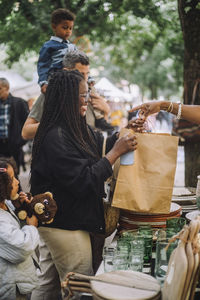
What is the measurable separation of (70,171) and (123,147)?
0.39 metres

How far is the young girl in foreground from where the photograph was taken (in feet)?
8.57

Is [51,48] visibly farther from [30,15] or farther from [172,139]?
[30,15]

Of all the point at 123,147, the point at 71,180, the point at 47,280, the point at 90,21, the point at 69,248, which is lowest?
the point at 47,280

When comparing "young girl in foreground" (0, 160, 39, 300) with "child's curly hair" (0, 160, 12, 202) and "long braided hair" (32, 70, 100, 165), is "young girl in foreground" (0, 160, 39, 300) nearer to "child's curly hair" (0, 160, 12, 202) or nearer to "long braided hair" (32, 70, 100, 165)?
"child's curly hair" (0, 160, 12, 202)

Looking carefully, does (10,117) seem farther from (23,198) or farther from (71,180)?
(71,180)

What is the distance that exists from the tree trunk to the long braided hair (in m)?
2.75

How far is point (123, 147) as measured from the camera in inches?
103

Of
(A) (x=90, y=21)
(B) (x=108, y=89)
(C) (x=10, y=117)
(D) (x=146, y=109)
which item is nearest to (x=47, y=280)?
(D) (x=146, y=109)

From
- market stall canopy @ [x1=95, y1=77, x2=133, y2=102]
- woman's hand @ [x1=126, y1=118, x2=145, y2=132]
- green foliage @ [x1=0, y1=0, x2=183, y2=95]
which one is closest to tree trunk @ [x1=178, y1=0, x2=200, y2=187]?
green foliage @ [x1=0, y1=0, x2=183, y2=95]

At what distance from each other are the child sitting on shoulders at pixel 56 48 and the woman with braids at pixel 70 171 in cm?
150

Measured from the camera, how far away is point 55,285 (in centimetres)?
316

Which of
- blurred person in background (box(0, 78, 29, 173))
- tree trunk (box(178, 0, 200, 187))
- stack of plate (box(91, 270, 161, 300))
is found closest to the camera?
stack of plate (box(91, 270, 161, 300))

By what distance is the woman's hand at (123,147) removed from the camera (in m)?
2.60

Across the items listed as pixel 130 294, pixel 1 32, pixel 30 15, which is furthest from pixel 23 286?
pixel 1 32
